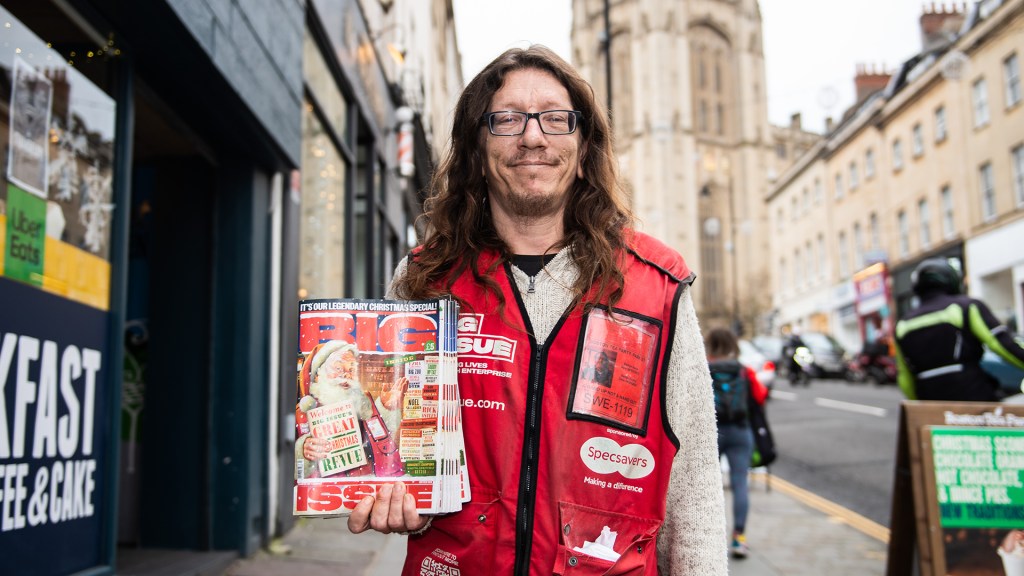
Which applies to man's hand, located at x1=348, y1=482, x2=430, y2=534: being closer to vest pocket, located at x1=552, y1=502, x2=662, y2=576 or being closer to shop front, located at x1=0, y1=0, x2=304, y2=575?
vest pocket, located at x1=552, y1=502, x2=662, y2=576

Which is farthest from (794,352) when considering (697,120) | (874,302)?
(697,120)

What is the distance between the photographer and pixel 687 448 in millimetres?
1882

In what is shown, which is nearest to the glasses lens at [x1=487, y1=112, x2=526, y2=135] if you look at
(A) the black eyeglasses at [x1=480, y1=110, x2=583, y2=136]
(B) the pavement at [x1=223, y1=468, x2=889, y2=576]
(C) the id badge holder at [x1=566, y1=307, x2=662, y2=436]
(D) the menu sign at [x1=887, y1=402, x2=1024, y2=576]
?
(A) the black eyeglasses at [x1=480, y1=110, x2=583, y2=136]

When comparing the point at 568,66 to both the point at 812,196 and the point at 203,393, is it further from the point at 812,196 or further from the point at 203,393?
the point at 812,196

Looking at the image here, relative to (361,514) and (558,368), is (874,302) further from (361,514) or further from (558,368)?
(361,514)

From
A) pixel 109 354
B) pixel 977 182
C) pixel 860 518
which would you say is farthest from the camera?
pixel 977 182

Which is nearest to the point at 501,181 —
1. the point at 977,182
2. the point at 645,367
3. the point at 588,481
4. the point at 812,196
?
the point at 645,367

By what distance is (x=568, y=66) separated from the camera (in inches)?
80.0

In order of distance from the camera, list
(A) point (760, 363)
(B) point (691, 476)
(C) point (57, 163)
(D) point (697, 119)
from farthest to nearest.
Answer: (D) point (697, 119)
(A) point (760, 363)
(C) point (57, 163)
(B) point (691, 476)

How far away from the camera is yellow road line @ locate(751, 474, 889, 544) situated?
6.53 metres

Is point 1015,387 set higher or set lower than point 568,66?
lower

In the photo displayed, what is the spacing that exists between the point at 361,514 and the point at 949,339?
4277 millimetres

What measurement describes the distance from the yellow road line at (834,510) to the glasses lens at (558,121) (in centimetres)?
546

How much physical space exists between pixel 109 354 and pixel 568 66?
275 cm
